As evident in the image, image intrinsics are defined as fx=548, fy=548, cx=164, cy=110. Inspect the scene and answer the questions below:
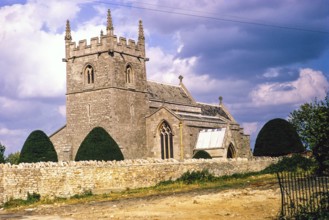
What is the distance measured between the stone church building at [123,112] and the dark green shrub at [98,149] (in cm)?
961

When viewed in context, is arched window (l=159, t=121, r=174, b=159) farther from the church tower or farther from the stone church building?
the church tower

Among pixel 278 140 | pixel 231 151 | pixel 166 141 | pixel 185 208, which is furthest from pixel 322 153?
pixel 278 140

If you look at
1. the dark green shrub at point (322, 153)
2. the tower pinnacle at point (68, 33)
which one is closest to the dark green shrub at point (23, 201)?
the dark green shrub at point (322, 153)

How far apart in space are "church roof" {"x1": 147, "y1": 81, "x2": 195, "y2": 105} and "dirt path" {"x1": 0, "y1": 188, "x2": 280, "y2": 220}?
29.7 meters

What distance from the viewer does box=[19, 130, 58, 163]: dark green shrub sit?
33062 mm

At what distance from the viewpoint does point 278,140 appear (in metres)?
52.6

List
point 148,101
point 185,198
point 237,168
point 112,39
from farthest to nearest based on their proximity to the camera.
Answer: point 148,101, point 112,39, point 237,168, point 185,198

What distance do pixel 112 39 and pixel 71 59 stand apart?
14.9 feet

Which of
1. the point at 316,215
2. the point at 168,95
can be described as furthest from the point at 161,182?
the point at 168,95

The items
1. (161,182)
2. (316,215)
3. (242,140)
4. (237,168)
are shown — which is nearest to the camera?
(316,215)

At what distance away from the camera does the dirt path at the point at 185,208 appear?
1762 cm

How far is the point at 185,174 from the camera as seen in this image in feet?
111

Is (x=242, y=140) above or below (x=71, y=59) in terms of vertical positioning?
below

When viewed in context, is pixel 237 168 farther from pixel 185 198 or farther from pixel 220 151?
pixel 185 198
